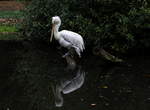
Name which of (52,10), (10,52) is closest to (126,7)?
(52,10)

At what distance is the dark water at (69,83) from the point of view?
750 cm

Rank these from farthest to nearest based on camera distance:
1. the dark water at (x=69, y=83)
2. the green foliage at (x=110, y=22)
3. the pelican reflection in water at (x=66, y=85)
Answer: the green foliage at (x=110, y=22) → the pelican reflection in water at (x=66, y=85) → the dark water at (x=69, y=83)

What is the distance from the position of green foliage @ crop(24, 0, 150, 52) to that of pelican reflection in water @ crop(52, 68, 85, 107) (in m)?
2.04

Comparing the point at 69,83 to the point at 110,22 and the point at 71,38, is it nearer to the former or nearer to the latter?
the point at 71,38

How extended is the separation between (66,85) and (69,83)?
18 cm

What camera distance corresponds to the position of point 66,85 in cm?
881

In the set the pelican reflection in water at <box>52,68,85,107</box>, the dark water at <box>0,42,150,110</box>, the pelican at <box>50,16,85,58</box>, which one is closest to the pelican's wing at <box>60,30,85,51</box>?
the pelican at <box>50,16,85,58</box>

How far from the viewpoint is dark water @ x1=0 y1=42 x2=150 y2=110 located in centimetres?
750

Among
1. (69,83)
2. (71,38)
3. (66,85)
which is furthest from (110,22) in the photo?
(66,85)

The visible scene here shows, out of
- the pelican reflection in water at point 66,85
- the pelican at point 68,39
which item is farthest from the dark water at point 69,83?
the pelican at point 68,39

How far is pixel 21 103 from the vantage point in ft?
24.6

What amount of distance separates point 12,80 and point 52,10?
4422 millimetres

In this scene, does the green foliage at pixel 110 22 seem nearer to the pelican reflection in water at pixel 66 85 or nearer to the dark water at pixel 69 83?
the dark water at pixel 69 83

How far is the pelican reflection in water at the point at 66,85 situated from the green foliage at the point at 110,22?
6.68 feet
